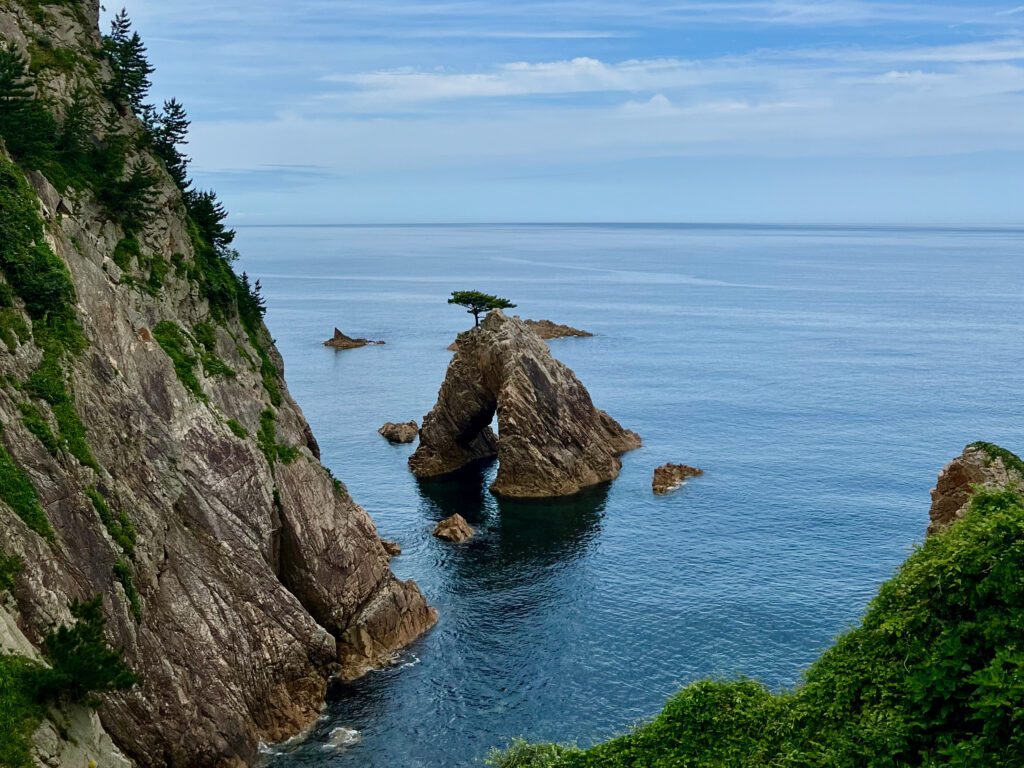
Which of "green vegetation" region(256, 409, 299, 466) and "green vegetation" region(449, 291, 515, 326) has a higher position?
"green vegetation" region(449, 291, 515, 326)

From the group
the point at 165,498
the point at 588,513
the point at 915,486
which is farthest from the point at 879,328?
the point at 165,498

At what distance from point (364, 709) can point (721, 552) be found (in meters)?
34.5

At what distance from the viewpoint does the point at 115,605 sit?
140ft

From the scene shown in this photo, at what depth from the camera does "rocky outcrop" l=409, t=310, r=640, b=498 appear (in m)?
97.3

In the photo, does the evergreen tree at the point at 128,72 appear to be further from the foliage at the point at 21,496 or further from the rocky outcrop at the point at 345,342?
the rocky outcrop at the point at 345,342

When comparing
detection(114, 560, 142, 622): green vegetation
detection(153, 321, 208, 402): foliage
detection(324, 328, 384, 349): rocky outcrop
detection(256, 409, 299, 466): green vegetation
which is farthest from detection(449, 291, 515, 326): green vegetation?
detection(324, 328, 384, 349): rocky outcrop

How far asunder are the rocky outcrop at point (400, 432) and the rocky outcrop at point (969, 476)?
6664cm

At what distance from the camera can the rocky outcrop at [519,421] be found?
97312 millimetres

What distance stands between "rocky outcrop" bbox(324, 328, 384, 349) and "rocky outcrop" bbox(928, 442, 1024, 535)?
439 ft

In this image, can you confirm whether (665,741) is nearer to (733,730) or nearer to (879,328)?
(733,730)

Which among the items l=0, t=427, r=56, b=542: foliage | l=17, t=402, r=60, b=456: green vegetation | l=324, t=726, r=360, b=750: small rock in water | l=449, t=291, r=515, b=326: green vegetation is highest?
l=449, t=291, r=515, b=326: green vegetation

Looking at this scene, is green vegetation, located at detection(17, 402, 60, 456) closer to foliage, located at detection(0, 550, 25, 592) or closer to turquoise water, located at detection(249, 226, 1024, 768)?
foliage, located at detection(0, 550, 25, 592)

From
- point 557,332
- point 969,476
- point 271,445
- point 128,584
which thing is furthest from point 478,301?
point 557,332

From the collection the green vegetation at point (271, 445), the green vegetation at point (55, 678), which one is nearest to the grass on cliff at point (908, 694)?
the green vegetation at point (55, 678)
